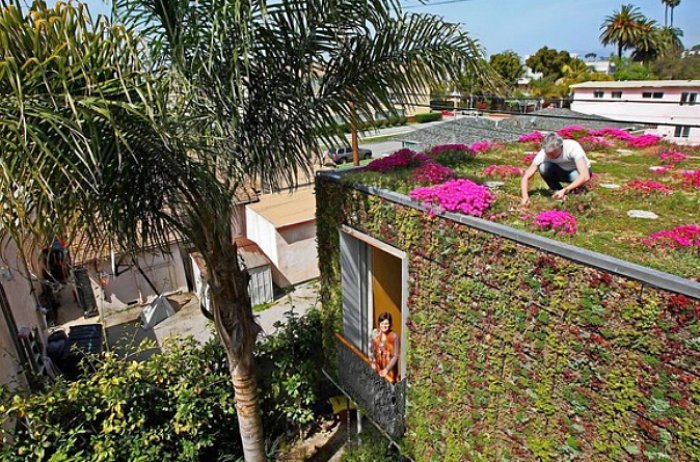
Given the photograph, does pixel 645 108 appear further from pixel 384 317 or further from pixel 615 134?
pixel 384 317

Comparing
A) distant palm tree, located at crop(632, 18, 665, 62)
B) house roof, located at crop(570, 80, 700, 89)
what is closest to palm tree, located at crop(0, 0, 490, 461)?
house roof, located at crop(570, 80, 700, 89)

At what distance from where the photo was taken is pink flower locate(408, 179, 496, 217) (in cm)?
393

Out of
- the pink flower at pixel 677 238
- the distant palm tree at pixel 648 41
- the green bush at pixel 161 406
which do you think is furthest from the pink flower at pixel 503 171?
the distant palm tree at pixel 648 41

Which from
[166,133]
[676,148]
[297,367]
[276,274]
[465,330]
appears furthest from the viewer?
[276,274]

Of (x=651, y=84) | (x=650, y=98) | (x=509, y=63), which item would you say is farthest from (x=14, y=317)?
(x=509, y=63)

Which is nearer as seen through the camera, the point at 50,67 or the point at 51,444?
the point at 50,67

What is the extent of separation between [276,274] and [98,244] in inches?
406

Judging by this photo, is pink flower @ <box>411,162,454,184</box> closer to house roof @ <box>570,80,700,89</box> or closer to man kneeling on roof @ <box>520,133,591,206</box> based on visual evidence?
man kneeling on roof @ <box>520,133,591,206</box>

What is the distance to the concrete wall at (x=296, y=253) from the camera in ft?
43.4

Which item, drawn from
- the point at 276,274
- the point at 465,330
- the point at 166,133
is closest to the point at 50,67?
the point at 166,133

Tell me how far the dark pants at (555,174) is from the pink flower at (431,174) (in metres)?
1.00

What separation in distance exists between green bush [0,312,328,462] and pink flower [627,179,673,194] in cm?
506

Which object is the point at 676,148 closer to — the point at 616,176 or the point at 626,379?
the point at 616,176

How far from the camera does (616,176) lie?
204 inches
